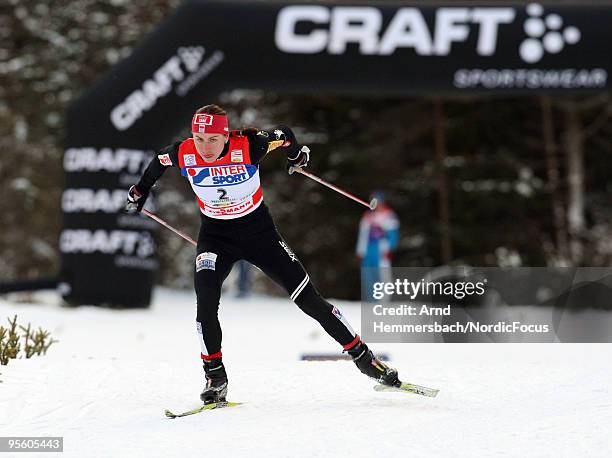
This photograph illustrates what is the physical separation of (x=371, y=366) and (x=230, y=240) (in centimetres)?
106

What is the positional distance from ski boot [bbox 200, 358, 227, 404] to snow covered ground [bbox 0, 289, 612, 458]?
0.14 metres

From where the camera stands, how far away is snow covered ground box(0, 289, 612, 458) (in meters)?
4.30

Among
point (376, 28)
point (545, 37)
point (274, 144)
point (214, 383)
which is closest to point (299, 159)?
point (274, 144)

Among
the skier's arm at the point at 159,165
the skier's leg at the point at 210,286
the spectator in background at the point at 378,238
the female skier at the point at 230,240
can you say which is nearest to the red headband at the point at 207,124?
the female skier at the point at 230,240

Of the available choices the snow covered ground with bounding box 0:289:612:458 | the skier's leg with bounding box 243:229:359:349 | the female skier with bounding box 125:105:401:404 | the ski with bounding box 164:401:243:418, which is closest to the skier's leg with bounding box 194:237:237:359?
the female skier with bounding box 125:105:401:404

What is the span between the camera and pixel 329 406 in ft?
17.0

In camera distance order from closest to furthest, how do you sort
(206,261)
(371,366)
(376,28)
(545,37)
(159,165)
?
(206,261) < (371,366) < (159,165) < (545,37) < (376,28)

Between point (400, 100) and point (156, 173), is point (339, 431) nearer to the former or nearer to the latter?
point (156, 173)

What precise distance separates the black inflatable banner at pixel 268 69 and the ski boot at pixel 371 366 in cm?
603

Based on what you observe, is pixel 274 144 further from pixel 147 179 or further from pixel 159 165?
pixel 147 179

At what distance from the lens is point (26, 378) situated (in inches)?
226

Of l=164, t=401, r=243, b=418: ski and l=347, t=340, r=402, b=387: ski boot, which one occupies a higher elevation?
l=347, t=340, r=402, b=387: ski boot

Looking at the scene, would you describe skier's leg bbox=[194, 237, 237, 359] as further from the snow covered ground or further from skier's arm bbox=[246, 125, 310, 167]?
skier's arm bbox=[246, 125, 310, 167]

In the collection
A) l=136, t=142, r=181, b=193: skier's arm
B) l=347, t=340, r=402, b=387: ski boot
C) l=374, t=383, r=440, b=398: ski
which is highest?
l=136, t=142, r=181, b=193: skier's arm
